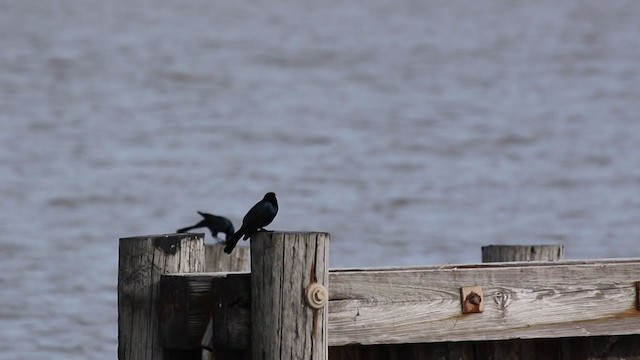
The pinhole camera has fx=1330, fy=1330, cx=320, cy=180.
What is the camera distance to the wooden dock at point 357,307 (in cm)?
409

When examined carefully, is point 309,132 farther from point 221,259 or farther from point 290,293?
point 290,293

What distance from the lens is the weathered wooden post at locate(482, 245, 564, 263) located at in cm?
601

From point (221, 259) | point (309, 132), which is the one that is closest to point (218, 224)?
point (221, 259)

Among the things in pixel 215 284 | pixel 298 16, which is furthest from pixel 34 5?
pixel 215 284

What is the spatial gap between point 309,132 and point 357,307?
15519 mm

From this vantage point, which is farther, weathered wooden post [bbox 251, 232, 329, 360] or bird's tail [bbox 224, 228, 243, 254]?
bird's tail [bbox 224, 228, 243, 254]

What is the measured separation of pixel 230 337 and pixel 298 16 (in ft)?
81.8

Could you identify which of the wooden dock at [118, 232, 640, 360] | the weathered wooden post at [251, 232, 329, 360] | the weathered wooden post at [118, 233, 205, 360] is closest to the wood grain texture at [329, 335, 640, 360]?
the wooden dock at [118, 232, 640, 360]

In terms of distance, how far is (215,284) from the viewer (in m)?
4.21

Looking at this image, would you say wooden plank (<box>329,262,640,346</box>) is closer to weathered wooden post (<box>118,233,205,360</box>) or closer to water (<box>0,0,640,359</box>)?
weathered wooden post (<box>118,233,205,360</box>)

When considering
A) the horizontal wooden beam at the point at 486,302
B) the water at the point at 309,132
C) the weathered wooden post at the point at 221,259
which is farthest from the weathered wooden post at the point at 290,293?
the water at the point at 309,132

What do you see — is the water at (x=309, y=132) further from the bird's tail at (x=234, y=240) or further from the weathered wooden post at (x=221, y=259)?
the bird's tail at (x=234, y=240)

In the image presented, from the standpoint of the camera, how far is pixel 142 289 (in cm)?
442

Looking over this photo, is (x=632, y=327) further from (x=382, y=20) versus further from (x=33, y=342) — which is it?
(x=382, y=20)
